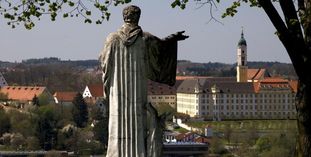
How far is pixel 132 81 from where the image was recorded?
19.8 ft

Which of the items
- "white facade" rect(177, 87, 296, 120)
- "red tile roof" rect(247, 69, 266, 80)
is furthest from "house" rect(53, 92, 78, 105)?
"red tile roof" rect(247, 69, 266, 80)

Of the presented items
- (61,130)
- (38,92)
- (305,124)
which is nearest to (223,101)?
(38,92)

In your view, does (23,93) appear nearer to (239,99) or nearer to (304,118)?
(239,99)

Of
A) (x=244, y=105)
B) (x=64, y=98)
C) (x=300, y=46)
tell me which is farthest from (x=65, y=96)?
(x=300, y=46)

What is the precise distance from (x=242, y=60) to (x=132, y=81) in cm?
9640

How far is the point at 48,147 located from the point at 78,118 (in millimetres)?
A: 12181

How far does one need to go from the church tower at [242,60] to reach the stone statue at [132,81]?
95902 mm

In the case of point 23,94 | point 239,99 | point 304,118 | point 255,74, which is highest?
point 255,74

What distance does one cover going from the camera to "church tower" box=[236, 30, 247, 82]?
101812mm

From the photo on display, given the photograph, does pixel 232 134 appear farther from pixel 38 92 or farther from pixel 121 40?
pixel 121 40

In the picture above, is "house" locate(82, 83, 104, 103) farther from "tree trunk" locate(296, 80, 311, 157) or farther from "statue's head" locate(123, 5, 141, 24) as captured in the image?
"statue's head" locate(123, 5, 141, 24)

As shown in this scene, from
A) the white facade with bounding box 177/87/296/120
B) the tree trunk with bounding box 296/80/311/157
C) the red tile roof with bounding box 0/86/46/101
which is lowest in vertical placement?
the tree trunk with bounding box 296/80/311/157

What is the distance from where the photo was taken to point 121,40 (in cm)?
607

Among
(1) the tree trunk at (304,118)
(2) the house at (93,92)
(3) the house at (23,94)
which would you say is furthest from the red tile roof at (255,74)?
(1) the tree trunk at (304,118)
